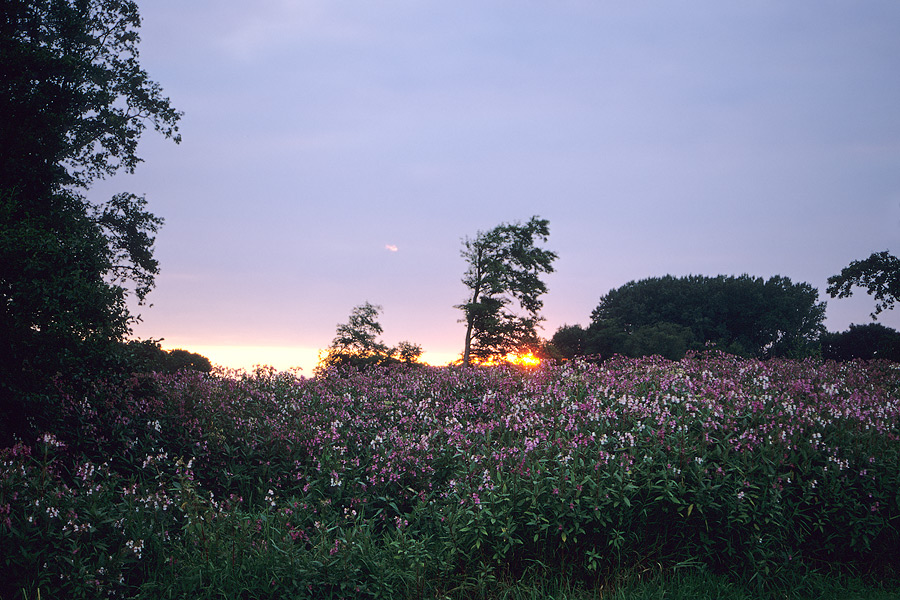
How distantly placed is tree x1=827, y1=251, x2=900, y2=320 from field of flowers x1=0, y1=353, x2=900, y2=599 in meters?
16.1

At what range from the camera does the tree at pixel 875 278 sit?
22609 mm

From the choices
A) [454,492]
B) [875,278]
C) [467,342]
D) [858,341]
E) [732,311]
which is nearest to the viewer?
[454,492]

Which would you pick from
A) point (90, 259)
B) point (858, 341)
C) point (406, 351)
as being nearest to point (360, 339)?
point (406, 351)

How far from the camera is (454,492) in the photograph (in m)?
7.06

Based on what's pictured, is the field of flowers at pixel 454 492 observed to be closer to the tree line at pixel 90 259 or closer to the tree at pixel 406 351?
the tree line at pixel 90 259

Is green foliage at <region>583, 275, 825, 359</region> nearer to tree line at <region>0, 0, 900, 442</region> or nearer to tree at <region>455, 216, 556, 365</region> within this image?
tree line at <region>0, 0, 900, 442</region>

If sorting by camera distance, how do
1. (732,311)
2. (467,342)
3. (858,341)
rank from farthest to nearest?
(732,311), (858,341), (467,342)

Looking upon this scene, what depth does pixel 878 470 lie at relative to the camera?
23.5 feet

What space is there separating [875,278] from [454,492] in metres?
22.6

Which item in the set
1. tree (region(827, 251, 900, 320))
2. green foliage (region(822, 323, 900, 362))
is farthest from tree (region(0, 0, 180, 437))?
green foliage (region(822, 323, 900, 362))

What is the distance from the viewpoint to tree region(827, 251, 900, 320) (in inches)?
890

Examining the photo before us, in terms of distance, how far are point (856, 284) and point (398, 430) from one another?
2133cm

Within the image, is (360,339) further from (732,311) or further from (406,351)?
(732,311)

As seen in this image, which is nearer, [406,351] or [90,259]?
[90,259]
